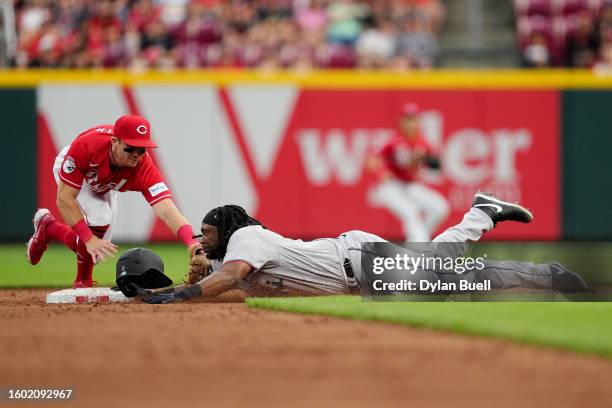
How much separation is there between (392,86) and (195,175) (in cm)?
352

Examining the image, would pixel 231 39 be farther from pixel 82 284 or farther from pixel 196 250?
pixel 196 250

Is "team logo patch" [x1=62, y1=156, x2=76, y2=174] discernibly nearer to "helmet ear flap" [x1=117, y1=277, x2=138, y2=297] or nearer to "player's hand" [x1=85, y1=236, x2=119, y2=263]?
"player's hand" [x1=85, y1=236, x2=119, y2=263]

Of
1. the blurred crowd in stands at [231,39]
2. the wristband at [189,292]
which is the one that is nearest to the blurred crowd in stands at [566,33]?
the blurred crowd in stands at [231,39]

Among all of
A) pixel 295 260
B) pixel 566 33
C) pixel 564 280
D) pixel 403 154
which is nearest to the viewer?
pixel 564 280

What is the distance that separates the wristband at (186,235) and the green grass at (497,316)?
2.53ft

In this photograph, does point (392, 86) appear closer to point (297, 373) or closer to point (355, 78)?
point (355, 78)

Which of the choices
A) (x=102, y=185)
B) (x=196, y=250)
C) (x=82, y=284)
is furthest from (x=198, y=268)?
(x=82, y=284)

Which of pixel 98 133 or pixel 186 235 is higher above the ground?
pixel 98 133

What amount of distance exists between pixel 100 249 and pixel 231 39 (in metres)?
9.88

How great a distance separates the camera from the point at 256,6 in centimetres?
1841

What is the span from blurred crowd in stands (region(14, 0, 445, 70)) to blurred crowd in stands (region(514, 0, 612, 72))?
5.31 feet

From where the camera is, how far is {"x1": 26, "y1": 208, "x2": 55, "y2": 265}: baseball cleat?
10.1 meters

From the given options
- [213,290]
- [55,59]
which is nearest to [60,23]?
[55,59]

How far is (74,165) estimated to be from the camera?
29.9 feet
